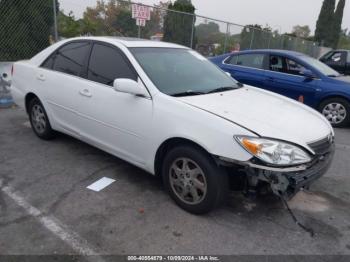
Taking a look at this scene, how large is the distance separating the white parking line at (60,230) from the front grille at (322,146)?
2.06m

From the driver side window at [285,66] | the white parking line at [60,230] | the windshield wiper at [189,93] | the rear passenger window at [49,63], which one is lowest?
the white parking line at [60,230]

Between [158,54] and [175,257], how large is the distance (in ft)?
7.61

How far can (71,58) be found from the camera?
4379 millimetres

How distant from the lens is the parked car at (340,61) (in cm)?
1249

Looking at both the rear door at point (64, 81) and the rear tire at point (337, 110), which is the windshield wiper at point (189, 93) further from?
the rear tire at point (337, 110)

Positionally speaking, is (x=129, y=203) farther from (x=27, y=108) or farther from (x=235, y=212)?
(x=27, y=108)

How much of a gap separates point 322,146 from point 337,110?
458 cm

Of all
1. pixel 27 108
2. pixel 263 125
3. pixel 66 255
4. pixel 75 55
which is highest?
pixel 75 55

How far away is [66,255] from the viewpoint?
2576 millimetres

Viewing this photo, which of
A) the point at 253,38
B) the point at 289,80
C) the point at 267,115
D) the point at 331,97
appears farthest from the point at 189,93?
the point at 253,38

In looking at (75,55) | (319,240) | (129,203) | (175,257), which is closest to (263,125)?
(319,240)

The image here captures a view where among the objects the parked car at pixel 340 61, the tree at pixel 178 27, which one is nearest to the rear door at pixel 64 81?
the tree at pixel 178 27

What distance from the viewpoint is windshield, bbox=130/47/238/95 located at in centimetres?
347

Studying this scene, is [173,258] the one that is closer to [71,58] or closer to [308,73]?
[71,58]
